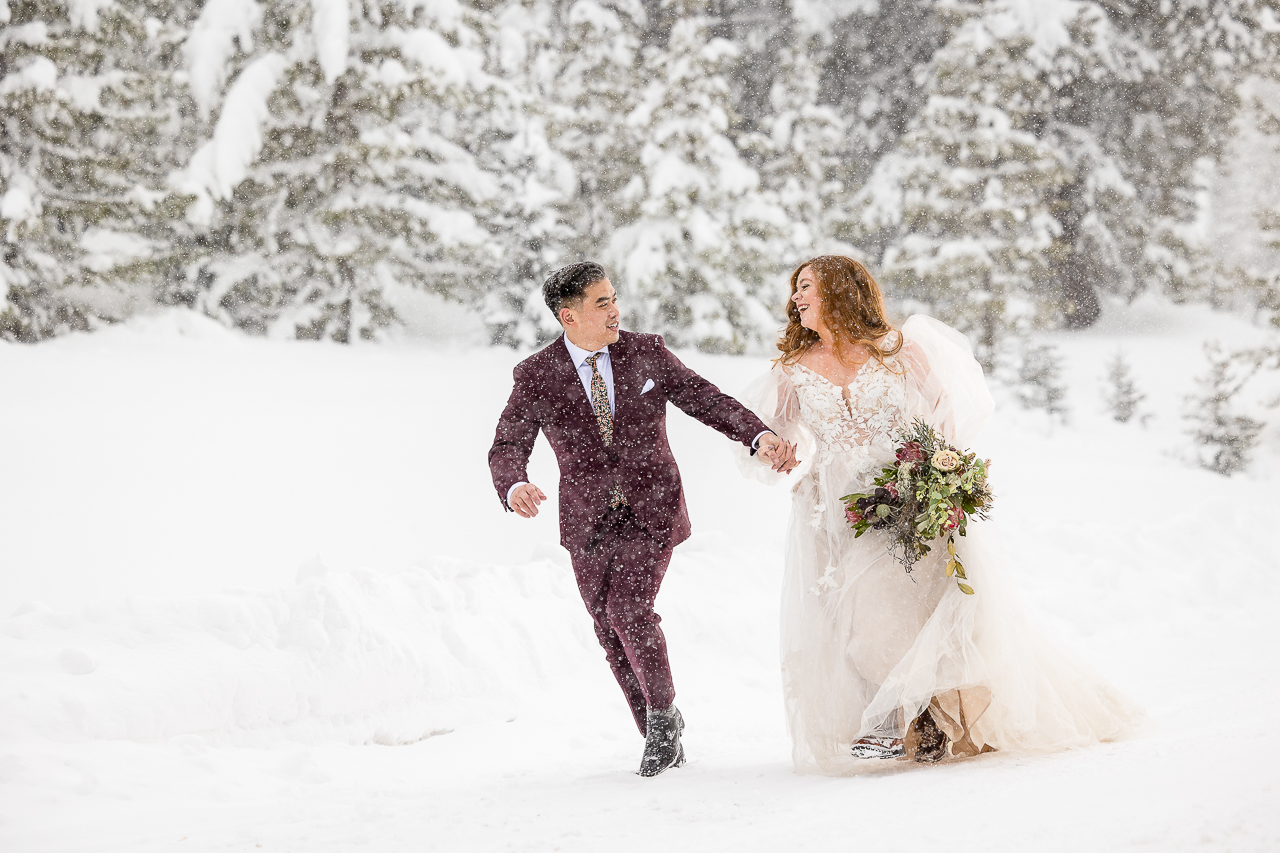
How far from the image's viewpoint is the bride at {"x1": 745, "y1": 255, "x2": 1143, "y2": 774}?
4.15 meters

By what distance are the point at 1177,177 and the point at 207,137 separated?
2097cm

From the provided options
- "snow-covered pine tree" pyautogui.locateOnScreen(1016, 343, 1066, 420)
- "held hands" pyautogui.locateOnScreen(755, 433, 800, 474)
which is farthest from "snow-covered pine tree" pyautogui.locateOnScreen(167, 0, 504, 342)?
"held hands" pyautogui.locateOnScreen(755, 433, 800, 474)

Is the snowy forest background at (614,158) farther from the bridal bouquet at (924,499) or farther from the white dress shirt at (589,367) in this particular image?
the bridal bouquet at (924,499)

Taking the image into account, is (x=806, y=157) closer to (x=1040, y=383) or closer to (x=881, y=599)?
(x=1040, y=383)

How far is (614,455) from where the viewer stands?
446 centimetres

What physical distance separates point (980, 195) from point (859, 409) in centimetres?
1771

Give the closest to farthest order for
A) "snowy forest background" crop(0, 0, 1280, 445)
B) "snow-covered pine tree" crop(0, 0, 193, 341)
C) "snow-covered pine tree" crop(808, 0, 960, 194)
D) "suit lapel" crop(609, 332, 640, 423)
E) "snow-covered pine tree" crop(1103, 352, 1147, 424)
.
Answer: "suit lapel" crop(609, 332, 640, 423) → "snow-covered pine tree" crop(0, 0, 193, 341) → "snowy forest background" crop(0, 0, 1280, 445) → "snow-covered pine tree" crop(1103, 352, 1147, 424) → "snow-covered pine tree" crop(808, 0, 960, 194)

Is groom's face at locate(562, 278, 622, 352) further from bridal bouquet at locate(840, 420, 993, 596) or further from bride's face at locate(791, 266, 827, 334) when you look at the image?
bridal bouquet at locate(840, 420, 993, 596)

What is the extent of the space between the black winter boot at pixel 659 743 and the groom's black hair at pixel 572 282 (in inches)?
68.3

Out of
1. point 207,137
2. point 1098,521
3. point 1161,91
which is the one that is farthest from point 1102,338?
point 207,137

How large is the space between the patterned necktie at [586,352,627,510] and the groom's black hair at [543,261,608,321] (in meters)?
0.26

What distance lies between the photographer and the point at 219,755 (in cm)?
467

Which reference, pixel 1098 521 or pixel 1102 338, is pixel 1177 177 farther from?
pixel 1098 521

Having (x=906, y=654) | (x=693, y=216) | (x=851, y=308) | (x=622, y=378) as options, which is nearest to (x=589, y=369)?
(x=622, y=378)
